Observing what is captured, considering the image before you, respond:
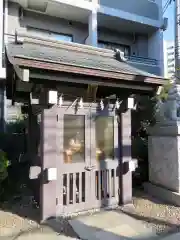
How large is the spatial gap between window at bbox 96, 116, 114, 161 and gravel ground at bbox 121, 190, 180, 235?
1291 mm

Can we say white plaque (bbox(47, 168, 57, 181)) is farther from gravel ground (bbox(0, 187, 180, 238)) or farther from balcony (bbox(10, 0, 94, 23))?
balcony (bbox(10, 0, 94, 23))

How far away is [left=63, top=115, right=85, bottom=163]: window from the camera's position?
4.97m

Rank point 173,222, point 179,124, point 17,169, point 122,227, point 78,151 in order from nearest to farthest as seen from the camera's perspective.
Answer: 1. point 122,227
2. point 173,222
3. point 78,151
4. point 179,124
5. point 17,169

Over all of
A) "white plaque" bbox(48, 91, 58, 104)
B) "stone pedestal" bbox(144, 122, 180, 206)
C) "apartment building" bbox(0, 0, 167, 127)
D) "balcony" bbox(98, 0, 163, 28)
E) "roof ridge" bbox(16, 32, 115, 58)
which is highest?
"balcony" bbox(98, 0, 163, 28)

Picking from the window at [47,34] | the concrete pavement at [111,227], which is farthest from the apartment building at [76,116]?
the window at [47,34]

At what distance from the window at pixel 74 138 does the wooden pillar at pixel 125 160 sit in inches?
39.4

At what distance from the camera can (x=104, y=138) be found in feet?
17.8

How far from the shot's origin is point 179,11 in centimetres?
1062

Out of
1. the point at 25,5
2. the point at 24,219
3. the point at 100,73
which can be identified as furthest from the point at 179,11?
the point at 24,219

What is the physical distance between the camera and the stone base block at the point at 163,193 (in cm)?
541

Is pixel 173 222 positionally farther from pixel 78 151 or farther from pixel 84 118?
pixel 84 118

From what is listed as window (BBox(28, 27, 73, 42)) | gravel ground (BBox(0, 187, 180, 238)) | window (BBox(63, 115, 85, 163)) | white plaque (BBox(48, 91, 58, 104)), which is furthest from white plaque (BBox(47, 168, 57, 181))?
window (BBox(28, 27, 73, 42))

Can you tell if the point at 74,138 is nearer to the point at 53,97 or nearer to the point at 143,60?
the point at 53,97

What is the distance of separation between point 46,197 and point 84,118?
1.85m
